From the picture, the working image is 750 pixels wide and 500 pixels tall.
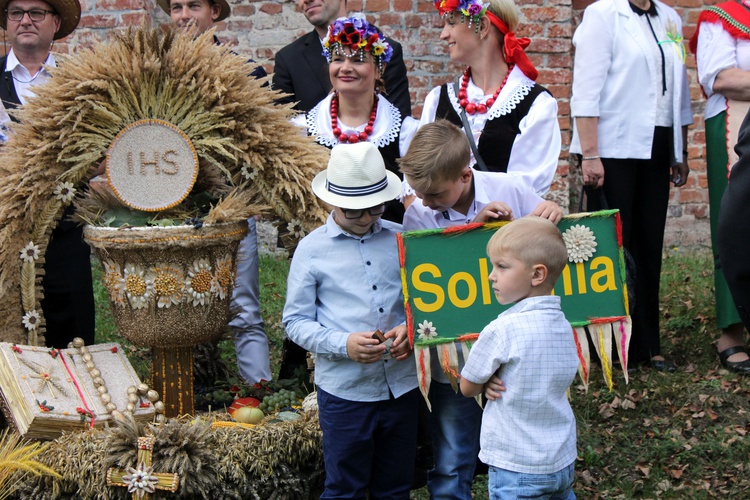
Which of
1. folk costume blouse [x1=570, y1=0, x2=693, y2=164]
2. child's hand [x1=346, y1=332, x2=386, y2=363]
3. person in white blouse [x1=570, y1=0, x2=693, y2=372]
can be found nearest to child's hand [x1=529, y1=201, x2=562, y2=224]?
child's hand [x1=346, y1=332, x2=386, y2=363]

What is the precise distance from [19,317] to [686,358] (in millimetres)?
3643

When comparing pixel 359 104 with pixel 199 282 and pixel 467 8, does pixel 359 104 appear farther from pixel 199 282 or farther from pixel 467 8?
pixel 199 282

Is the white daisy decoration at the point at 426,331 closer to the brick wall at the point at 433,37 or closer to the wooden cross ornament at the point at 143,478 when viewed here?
the wooden cross ornament at the point at 143,478

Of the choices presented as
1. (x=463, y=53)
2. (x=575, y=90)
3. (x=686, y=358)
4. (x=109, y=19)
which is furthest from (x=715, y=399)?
(x=109, y=19)

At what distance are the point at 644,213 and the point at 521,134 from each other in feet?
6.09

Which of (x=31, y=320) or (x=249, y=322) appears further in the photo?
(x=249, y=322)

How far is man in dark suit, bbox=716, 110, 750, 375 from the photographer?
2123mm

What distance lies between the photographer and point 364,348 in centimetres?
287

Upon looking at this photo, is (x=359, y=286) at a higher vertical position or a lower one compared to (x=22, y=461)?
higher

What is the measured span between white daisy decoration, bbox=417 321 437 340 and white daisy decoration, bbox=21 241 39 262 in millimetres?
1622

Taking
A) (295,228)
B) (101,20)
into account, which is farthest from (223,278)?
(101,20)

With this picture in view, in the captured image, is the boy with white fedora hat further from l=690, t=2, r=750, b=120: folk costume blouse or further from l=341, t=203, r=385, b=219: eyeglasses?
l=690, t=2, r=750, b=120: folk costume blouse

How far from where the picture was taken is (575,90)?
4855 millimetres

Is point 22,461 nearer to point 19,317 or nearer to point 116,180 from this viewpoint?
point 19,317
